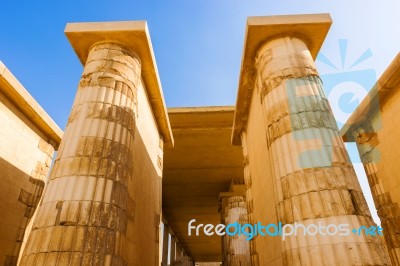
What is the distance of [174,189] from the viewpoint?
72.8ft

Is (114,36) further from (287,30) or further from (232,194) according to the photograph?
(232,194)

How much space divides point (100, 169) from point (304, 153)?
420cm

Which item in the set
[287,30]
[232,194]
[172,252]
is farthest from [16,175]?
[172,252]

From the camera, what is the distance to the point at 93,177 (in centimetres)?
568

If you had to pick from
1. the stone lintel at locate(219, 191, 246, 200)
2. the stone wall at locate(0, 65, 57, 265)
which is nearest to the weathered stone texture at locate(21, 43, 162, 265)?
the stone wall at locate(0, 65, 57, 265)

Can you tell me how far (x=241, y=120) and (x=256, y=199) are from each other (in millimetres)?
3346

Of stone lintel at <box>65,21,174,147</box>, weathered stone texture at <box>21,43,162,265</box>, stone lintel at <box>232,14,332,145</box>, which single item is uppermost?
stone lintel at <box>65,21,174,147</box>

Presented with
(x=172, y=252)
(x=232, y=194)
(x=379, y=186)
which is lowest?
(x=379, y=186)

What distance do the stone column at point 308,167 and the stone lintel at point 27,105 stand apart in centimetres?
808

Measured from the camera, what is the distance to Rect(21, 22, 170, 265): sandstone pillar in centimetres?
502

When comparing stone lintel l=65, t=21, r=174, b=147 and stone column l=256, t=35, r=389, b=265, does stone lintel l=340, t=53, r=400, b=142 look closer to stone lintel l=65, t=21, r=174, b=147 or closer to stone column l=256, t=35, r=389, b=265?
stone column l=256, t=35, r=389, b=265

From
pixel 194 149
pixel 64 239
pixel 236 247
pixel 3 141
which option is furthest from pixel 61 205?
pixel 236 247

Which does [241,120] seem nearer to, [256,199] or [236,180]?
[256,199]

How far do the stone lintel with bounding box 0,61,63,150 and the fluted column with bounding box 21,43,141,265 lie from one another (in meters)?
3.69
